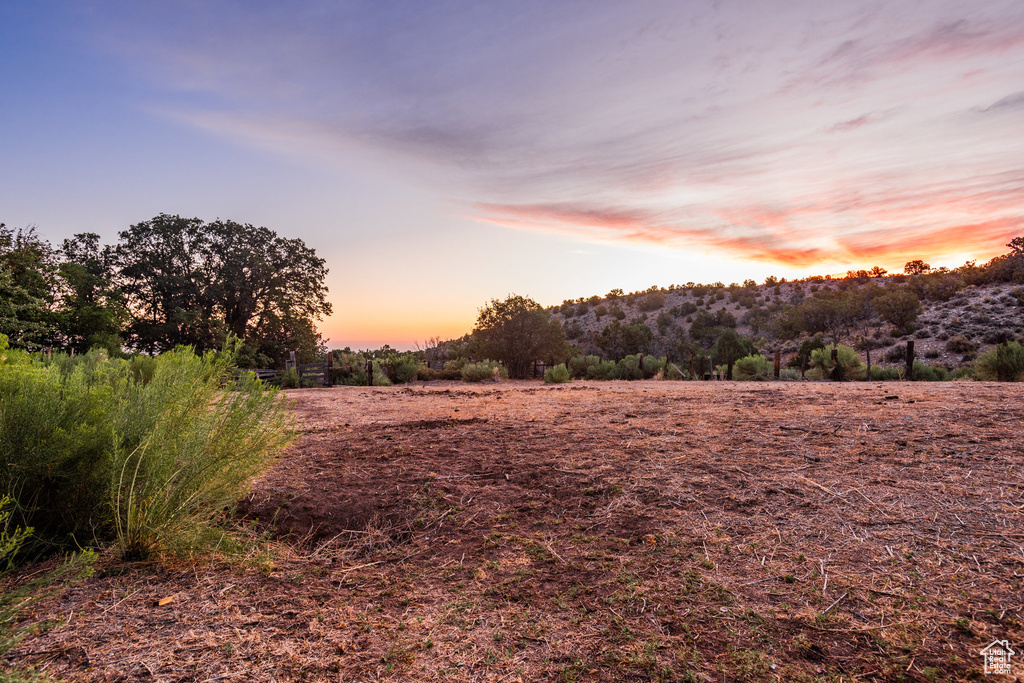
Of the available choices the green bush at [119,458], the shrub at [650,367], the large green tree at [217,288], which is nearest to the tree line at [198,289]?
the large green tree at [217,288]

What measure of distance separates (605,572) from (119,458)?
267 centimetres

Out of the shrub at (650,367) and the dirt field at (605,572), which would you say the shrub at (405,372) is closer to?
the shrub at (650,367)

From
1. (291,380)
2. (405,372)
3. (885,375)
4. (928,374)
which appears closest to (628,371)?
(885,375)

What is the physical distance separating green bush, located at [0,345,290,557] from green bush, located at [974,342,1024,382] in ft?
45.4

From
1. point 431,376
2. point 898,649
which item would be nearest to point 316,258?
point 431,376

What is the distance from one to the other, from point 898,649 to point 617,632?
3.61 ft

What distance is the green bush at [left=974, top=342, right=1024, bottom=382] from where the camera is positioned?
34.7 ft

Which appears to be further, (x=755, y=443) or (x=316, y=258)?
(x=316, y=258)

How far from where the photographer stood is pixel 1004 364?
10.9m

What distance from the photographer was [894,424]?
520 cm

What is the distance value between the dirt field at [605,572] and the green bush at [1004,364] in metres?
7.64

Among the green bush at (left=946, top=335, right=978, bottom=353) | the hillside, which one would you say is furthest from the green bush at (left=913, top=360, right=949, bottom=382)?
the green bush at (left=946, top=335, right=978, bottom=353)

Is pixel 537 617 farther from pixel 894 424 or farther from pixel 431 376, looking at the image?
pixel 431 376

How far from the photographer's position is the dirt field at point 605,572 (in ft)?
6.76
